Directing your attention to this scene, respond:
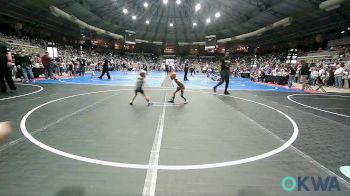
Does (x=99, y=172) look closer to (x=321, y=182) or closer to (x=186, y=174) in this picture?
(x=186, y=174)

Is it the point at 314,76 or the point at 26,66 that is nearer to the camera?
the point at 26,66

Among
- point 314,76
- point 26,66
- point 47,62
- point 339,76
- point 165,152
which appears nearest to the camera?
point 165,152

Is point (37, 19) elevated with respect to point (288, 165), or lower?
elevated

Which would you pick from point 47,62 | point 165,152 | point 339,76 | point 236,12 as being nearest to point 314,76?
point 339,76

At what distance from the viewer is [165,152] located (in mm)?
4742

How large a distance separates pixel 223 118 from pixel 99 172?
495cm

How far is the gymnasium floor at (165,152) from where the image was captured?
3.43 meters

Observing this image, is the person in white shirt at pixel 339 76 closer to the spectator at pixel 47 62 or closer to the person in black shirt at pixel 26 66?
the spectator at pixel 47 62

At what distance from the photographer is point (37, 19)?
36.5 meters

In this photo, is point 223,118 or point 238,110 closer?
point 223,118

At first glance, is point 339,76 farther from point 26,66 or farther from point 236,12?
point 236,12

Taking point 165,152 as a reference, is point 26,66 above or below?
above

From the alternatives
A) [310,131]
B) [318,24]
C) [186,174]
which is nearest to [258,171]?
[186,174]

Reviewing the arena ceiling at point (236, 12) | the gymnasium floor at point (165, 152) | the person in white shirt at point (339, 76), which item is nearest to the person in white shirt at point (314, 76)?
the person in white shirt at point (339, 76)
